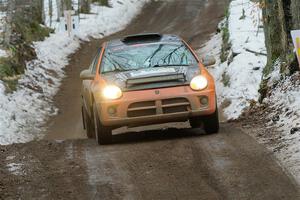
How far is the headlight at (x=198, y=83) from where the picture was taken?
9.77m

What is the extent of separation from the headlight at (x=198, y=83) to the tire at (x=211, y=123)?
0.52m

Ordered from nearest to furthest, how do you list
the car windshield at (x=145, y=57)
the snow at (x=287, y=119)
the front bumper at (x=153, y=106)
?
the snow at (x=287, y=119) < the front bumper at (x=153, y=106) < the car windshield at (x=145, y=57)

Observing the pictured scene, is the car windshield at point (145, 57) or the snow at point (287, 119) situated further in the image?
the car windshield at point (145, 57)

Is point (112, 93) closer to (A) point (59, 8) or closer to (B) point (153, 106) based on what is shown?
(B) point (153, 106)

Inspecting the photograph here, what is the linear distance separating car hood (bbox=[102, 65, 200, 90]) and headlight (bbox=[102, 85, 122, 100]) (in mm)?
73

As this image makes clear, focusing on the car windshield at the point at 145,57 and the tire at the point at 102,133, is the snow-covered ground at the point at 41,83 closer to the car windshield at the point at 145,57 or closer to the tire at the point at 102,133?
the car windshield at the point at 145,57

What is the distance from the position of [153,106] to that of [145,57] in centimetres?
125

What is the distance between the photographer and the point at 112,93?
9.66 metres

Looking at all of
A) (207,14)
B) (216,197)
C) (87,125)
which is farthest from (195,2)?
(216,197)

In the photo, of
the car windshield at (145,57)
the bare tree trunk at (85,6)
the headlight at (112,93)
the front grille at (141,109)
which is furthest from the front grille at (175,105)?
the bare tree trunk at (85,6)

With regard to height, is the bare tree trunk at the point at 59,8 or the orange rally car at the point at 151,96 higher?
the bare tree trunk at the point at 59,8

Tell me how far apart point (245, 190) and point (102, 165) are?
2239 millimetres

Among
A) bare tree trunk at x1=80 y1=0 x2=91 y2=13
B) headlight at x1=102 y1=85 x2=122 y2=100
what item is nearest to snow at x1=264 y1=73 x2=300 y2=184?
headlight at x1=102 y1=85 x2=122 y2=100

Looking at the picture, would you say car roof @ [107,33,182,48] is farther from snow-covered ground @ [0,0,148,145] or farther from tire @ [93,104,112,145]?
snow-covered ground @ [0,0,148,145]
